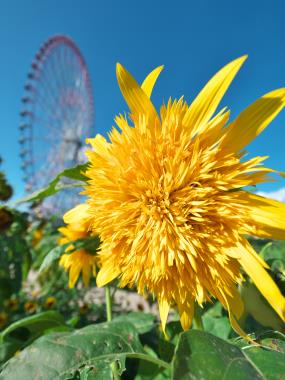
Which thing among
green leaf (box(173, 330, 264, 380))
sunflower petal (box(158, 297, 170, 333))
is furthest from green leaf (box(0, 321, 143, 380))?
green leaf (box(173, 330, 264, 380))

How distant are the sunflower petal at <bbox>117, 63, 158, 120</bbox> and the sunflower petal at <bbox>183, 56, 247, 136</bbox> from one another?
0.08 meters

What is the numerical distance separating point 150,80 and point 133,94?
0.20 feet

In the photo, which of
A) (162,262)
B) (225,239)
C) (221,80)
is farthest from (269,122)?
(162,262)

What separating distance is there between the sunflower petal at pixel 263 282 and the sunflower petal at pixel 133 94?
13.4 inches

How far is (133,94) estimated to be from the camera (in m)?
0.75

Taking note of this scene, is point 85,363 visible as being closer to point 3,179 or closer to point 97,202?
point 97,202

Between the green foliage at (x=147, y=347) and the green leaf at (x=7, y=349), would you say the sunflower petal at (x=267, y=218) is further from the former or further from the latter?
the green leaf at (x=7, y=349)

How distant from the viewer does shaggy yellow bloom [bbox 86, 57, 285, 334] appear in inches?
28.0

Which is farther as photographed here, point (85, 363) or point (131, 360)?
point (131, 360)

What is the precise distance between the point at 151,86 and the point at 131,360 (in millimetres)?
948

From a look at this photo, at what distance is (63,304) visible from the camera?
3.52m

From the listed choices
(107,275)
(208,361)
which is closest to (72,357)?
(107,275)

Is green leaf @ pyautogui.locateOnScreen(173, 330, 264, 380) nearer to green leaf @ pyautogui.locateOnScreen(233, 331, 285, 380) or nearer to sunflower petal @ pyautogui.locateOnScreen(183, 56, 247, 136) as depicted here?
green leaf @ pyautogui.locateOnScreen(233, 331, 285, 380)

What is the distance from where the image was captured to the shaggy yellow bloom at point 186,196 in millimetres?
710
